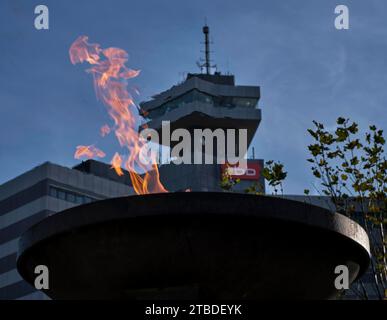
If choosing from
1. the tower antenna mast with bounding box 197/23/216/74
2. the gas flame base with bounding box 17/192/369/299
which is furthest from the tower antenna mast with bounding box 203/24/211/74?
the gas flame base with bounding box 17/192/369/299

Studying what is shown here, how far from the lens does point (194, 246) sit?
935cm

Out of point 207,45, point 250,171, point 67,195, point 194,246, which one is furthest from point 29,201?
point 194,246

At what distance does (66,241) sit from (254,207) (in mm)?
Answer: 2359

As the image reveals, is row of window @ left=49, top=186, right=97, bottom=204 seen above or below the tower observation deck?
below

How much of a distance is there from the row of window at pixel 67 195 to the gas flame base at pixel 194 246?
218 feet

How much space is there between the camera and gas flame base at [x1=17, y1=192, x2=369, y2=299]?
9.25 m

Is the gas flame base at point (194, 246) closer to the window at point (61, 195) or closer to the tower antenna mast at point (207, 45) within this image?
the window at point (61, 195)

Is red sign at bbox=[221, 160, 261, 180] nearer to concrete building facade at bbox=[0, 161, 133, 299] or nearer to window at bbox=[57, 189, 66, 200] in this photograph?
concrete building facade at bbox=[0, 161, 133, 299]

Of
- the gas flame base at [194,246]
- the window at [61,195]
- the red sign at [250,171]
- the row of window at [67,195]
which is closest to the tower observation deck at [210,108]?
the red sign at [250,171]

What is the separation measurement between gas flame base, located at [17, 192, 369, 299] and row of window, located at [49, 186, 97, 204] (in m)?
66.4

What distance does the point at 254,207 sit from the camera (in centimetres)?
930

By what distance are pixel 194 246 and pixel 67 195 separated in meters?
69.8

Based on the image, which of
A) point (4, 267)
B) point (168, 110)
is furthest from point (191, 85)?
point (4, 267)
